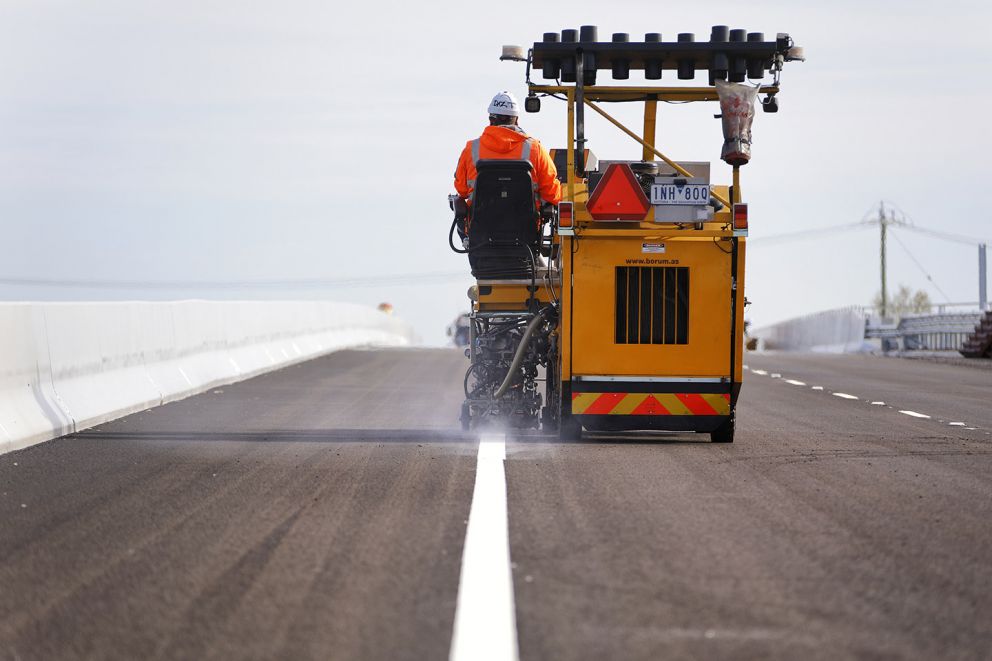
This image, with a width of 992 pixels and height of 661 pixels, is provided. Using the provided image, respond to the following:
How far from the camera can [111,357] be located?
49.1 ft

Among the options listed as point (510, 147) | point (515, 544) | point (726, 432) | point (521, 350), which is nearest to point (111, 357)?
point (521, 350)

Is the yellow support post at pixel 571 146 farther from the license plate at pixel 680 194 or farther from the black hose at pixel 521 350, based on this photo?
the black hose at pixel 521 350

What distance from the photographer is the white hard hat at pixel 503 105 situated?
12391 mm

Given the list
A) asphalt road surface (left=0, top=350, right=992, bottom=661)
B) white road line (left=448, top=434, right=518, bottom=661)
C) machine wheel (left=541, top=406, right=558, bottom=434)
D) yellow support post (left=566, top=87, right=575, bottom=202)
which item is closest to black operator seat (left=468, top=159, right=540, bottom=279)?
yellow support post (left=566, top=87, right=575, bottom=202)

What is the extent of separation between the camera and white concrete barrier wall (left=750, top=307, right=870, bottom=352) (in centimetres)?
4944

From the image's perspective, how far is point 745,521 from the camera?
25.0 feet

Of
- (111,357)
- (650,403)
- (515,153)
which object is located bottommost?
(650,403)

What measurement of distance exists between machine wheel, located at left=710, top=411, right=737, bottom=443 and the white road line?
3.78 metres

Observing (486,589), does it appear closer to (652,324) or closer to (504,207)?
(652,324)

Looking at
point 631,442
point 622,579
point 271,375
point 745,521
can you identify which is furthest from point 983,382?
Answer: point 622,579

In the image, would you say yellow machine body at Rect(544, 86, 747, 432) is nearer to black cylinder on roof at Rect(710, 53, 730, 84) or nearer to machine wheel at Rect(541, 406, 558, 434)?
machine wheel at Rect(541, 406, 558, 434)

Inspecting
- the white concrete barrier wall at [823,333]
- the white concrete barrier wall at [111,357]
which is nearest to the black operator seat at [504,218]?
the white concrete barrier wall at [111,357]

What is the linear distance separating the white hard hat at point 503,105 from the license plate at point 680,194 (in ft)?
4.25

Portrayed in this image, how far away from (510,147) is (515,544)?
19.6 ft
